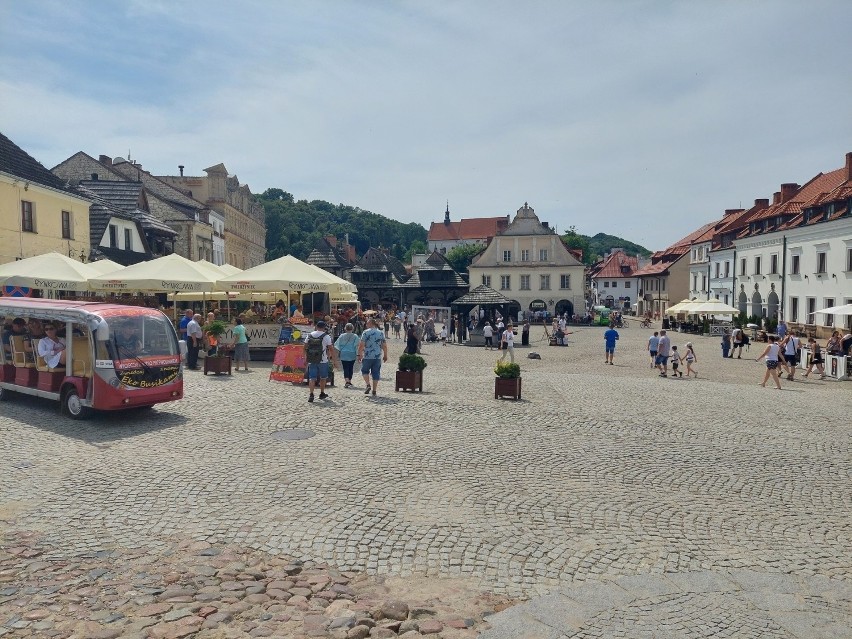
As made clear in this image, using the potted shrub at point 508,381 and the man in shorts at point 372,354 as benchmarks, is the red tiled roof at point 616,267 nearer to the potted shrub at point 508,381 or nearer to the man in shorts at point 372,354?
the potted shrub at point 508,381

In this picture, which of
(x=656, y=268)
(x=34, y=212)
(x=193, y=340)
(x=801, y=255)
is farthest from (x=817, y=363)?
(x=656, y=268)

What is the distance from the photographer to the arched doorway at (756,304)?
48.2 meters

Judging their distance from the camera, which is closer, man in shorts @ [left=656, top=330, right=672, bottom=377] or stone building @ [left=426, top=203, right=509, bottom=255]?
man in shorts @ [left=656, top=330, right=672, bottom=377]

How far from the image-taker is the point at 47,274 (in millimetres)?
19281

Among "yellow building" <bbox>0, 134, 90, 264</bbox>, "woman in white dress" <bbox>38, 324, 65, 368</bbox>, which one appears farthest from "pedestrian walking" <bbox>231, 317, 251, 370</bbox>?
"yellow building" <bbox>0, 134, 90, 264</bbox>

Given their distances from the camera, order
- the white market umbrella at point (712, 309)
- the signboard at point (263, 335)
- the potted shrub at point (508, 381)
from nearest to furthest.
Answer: the potted shrub at point (508, 381) < the signboard at point (263, 335) < the white market umbrella at point (712, 309)

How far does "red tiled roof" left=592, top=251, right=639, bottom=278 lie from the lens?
Answer: 4117 inches

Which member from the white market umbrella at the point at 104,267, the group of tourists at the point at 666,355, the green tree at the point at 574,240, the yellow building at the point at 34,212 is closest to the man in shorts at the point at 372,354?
the group of tourists at the point at 666,355

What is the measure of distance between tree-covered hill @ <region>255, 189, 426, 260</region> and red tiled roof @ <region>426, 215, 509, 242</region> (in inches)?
470

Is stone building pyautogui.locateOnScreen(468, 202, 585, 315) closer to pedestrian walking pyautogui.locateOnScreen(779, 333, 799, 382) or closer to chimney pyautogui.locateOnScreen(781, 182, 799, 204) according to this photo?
chimney pyautogui.locateOnScreen(781, 182, 799, 204)

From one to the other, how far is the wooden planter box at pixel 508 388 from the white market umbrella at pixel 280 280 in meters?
8.00

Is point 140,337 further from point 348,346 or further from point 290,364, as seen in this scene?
point 290,364

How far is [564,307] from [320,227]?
3678 inches

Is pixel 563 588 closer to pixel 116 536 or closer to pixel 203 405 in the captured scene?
pixel 116 536
